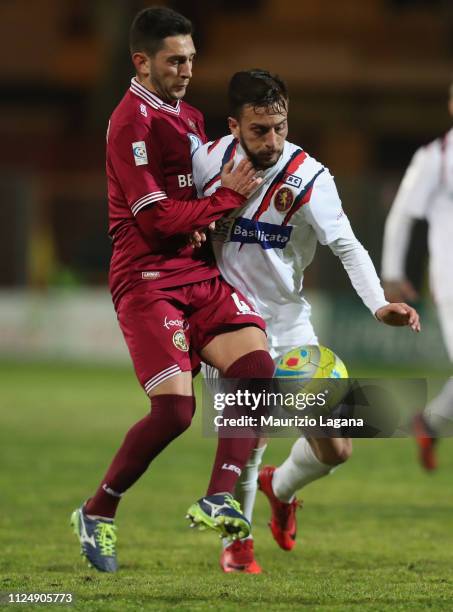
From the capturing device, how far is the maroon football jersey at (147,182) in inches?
226

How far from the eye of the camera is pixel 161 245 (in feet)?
19.2

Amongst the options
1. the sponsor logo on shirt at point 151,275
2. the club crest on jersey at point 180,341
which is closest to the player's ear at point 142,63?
the sponsor logo on shirt at point 151,275

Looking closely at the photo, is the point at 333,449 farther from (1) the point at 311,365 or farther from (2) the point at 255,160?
(2) the point at 255,160

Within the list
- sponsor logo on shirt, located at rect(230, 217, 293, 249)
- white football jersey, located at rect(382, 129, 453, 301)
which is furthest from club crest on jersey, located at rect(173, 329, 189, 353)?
white football jersey, located at rect(382, 129, 453, 301)

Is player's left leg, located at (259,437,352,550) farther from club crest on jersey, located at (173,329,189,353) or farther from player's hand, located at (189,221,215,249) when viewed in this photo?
player's hand, located at (189,221,215,249)

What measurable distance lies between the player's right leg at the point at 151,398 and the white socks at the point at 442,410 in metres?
2.55

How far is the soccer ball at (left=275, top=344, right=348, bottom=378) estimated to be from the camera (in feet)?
18.9

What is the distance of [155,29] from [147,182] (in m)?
0.66

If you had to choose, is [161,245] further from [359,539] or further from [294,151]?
[359,539]

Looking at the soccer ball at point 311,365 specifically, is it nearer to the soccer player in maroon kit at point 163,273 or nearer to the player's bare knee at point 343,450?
the soccer player in maroon kit at point 163,273

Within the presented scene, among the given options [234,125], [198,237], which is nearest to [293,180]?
[234,125]

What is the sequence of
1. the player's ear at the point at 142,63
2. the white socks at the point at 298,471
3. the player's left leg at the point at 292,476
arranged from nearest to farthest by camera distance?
the player's ear at the point at 142,63, the player's left leg at the point at 292,476, the white socks at the point at 298,471

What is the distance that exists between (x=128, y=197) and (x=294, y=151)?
73 centimetres

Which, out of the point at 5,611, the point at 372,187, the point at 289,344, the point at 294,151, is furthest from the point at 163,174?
the point at 372,187
